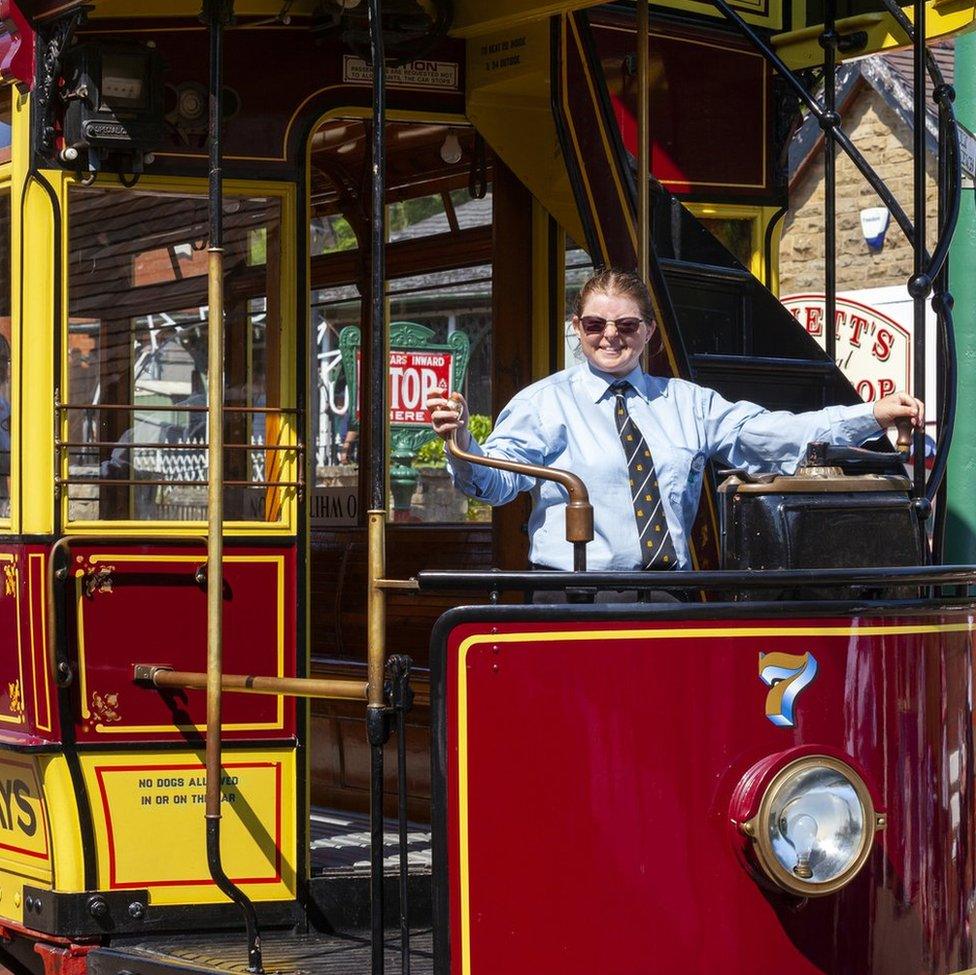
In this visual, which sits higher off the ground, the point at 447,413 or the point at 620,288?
the point at 620,288

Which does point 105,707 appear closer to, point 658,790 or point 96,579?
point 96,579

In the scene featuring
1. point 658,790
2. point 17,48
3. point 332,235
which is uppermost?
point 17,48

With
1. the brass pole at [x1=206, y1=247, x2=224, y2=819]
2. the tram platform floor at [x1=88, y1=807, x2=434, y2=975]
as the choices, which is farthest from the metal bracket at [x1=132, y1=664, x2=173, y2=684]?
the brass pole at [x1=206, y1=247, x2=224, y2=819]

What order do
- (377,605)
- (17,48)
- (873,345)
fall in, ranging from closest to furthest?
(377,605) < (17,48) < (873,345)

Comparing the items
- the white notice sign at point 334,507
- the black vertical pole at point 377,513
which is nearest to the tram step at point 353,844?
the white notice sign at point 334,507

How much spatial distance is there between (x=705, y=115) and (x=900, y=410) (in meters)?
2.08

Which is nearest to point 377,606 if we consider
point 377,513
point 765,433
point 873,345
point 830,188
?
point 377,513

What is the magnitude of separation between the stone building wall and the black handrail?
40.6 ft

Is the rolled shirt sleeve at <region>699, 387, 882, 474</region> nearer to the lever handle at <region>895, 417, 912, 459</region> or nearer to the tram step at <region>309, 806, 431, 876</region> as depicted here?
the lever handle at <region>895, 417, 912, 459</region>

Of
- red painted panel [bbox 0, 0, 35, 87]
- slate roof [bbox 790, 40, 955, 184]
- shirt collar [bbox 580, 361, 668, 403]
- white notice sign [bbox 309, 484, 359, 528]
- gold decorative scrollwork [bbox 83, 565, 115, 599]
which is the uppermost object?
slate roof [bbox 790, 40, 955, 184]

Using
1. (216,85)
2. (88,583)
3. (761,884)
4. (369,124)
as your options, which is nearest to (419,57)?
(369,124)

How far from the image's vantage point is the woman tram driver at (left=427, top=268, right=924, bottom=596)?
145 inches

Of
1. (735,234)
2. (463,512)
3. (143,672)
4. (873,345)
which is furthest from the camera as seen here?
(873,345)

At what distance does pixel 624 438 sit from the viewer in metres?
3.75
